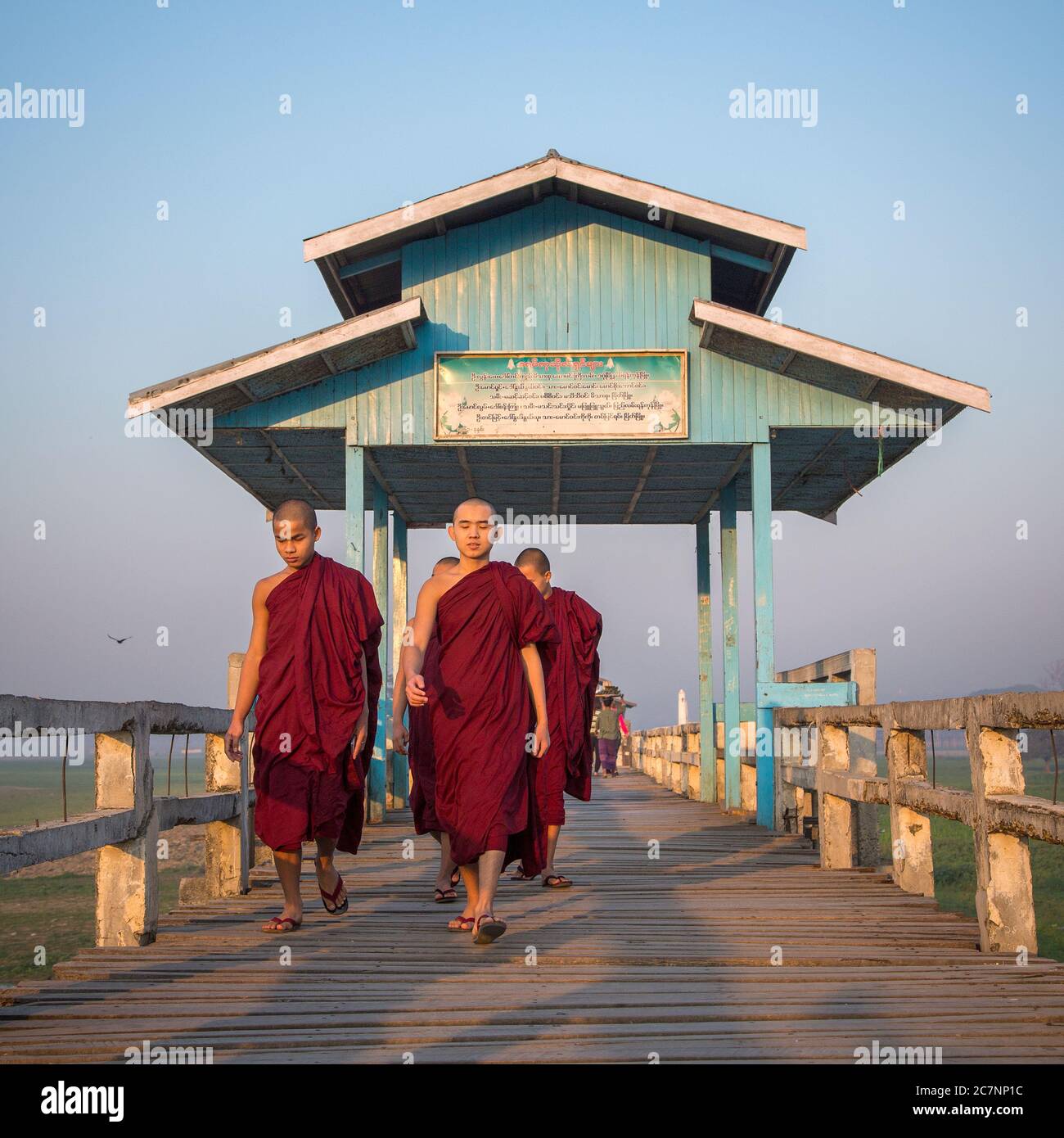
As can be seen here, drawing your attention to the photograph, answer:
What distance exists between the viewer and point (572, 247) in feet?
38.6

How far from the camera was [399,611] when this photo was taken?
15141 millimetres

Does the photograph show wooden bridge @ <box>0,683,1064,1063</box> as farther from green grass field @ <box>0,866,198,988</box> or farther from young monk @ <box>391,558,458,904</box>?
green grass field @ <box>0,866,198,988</box>

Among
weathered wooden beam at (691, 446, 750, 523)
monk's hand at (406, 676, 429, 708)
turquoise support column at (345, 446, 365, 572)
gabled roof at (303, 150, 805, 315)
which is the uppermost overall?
gabled roof at (303, 150, 805, 315)

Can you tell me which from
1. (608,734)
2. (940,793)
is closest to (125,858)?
(940,793)

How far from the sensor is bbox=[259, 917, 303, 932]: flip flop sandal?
6031 millimetres

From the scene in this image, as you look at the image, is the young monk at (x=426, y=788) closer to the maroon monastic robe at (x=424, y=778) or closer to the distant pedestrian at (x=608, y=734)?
the maroon monastic robe at (x=424, y=778)

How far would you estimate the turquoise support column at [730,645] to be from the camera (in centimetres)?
1275

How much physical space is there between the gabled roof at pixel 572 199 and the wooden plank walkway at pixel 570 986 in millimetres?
5977

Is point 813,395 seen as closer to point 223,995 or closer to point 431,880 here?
Result: point 431,880

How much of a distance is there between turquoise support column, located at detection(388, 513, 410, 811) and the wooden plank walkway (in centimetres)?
584

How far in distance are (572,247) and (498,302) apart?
2.84 feet

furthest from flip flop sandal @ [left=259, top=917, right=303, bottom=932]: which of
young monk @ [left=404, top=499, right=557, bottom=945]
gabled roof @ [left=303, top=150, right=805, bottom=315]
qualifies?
gabled roof @ [left=303, top=150, right=805, bottom=315]
